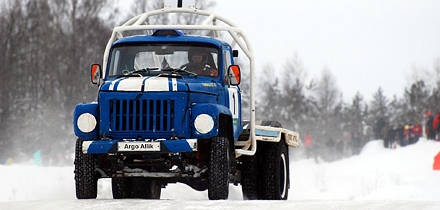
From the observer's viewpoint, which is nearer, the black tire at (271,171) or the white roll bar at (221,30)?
the white roll bar at (221,30)

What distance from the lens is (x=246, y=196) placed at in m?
A: 13.9

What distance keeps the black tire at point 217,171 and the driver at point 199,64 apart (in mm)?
1570

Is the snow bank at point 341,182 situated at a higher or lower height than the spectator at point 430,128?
lower

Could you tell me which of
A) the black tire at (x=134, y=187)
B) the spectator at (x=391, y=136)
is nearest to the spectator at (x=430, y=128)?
the spectator at (x=391, y=136)

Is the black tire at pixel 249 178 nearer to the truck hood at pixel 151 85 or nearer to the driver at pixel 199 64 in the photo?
the driver at pixel 199 64

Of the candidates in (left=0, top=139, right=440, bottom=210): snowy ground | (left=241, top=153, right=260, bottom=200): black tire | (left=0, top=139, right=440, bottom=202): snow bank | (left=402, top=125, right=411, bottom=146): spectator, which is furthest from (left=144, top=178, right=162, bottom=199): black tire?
(left=402, top=125, right=411, bottom=146): spectator

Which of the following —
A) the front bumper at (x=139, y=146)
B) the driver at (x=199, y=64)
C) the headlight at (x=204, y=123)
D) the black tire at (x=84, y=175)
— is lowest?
the black tire at (x=84, y=175)

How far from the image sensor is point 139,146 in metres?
10.8

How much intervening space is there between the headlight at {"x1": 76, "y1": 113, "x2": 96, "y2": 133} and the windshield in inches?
49.3

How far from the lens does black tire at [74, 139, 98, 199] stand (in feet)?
36.8

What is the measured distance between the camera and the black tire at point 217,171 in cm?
1094

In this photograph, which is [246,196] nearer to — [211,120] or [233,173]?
[233,173]

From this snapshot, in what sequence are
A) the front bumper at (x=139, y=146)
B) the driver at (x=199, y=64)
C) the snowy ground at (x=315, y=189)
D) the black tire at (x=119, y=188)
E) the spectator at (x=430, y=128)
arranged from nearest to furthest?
the snowy ground at (x=315, y=189), the front bumper at (x=139, y=146), the driver at (x=199, y=64), the black tire at (x=119, y=188), the spectator at (x=430, y=128)

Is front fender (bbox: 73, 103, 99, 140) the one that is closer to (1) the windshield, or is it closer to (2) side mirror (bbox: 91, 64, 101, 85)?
(2) side mirror (bbox: 91, 64, 101, 85)
